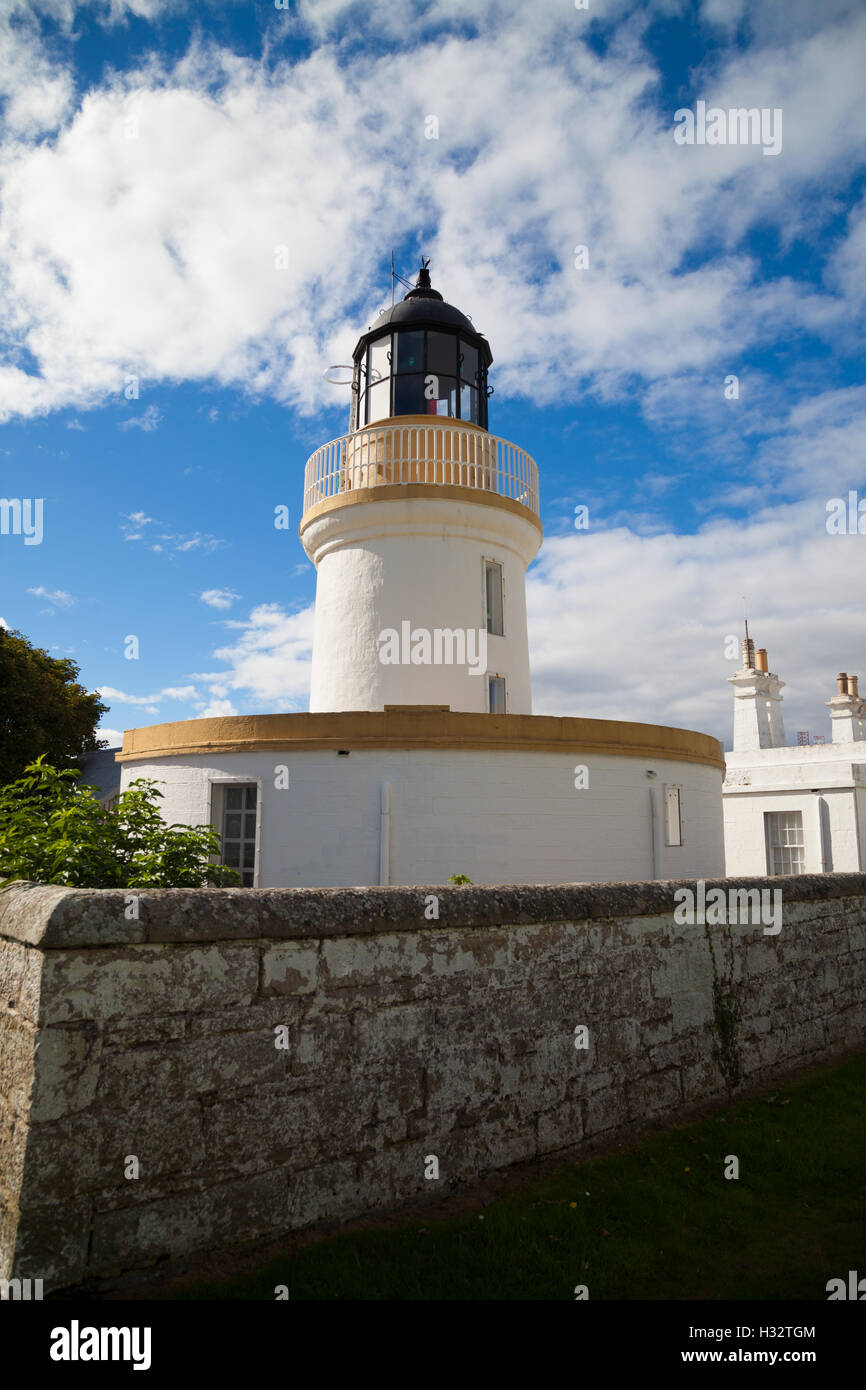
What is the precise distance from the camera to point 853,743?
17797 millimetres

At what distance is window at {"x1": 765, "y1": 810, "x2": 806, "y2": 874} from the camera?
18.5m

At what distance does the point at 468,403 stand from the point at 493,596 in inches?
134

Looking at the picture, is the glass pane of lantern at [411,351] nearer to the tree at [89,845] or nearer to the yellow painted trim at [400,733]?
the yellow painted trim at [400,733]

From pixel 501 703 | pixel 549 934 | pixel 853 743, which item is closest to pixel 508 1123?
pixel 549 934

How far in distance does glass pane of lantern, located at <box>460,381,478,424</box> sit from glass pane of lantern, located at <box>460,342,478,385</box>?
0.18 meters

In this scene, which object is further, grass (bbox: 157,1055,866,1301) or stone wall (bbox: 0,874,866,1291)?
grass (bbox: 157,1055,866,1301)

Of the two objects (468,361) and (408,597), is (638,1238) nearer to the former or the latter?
(408,597)

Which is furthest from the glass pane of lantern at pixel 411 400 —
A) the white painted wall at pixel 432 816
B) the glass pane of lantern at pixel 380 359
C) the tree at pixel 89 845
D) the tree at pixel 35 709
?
the tree at pixel 35 709

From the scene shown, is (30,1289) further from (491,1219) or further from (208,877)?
(208,877)

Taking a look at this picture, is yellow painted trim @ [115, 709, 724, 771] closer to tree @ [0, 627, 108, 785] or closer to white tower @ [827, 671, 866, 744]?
white tower @ [827, 671, 866, 744]

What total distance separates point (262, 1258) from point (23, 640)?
23.0 meters

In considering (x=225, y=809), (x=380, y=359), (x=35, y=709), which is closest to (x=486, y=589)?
(x=380, y=359)

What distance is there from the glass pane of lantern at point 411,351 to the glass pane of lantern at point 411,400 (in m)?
0.29

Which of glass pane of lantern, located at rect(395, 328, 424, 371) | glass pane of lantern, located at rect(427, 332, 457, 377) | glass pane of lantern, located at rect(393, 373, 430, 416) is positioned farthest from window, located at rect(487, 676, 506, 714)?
glass pane of lantern, located at rect(395, 328, 424, 371)
